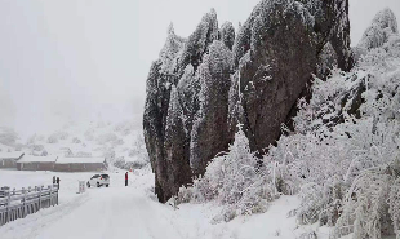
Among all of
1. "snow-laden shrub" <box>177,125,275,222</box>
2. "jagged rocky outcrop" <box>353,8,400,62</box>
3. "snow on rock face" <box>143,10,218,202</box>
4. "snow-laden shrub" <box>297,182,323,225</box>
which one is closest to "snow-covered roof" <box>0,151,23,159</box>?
"snow on rock face" <box>143,10,218,202</box>

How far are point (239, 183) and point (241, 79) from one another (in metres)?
5.14

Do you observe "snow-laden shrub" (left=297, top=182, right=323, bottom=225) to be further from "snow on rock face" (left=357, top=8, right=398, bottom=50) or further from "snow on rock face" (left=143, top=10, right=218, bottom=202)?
"snow on rock face" (left=357, top=8, right=398, bottom=50)

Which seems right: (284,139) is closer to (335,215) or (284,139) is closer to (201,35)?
(335,215)

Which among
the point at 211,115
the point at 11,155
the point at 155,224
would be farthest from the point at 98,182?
the point at 11,155

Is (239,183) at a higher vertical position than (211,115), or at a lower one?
lower

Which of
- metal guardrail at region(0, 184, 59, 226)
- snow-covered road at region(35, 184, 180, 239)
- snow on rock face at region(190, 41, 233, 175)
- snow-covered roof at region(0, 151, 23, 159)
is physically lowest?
snow-covered road at region(35, 184, 180, 239)

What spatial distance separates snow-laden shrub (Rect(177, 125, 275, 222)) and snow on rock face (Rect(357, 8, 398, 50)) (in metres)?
10.4

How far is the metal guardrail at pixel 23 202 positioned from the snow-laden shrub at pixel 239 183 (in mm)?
8413

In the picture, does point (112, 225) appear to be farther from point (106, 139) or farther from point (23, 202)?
point (106, 139)

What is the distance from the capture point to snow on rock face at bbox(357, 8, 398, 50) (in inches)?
755

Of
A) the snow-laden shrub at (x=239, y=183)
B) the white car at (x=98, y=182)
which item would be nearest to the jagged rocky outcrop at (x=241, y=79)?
the snow-laden shrub at (x=239, y=183)

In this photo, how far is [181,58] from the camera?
22703 millimetres

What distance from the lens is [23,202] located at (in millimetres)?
16531

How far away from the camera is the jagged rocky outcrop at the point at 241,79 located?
48.8 ft
